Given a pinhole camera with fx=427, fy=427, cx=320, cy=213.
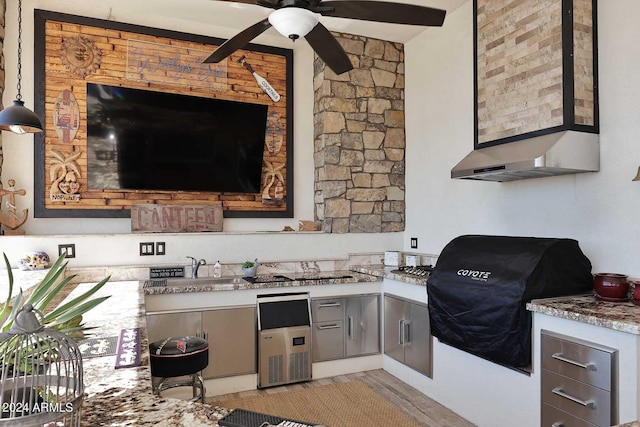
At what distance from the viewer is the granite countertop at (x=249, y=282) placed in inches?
134

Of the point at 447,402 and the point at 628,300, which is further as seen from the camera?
the point at 447,402

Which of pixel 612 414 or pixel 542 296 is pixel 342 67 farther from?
pixel 612 414

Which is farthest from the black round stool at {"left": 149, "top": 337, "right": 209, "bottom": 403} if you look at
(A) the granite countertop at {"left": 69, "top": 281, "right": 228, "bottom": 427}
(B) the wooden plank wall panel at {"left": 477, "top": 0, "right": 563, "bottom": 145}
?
(B) the wooden plank wall panel at {"left": 477, "top": 0, "right": 563, "bottom": 145}

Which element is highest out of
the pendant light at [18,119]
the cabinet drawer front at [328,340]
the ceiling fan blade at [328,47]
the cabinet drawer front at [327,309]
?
the ceiling fan blade at [328,47]

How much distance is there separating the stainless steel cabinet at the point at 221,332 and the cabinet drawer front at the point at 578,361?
87.5 inches

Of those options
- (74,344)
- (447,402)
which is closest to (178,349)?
(74,344)

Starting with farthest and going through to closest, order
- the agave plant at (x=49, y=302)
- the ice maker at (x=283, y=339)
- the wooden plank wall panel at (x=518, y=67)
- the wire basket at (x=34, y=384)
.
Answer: the ice maker at (x=283, y=339) → the wooden plank wall panel at (x=518, y=67) → the agave plant at (x=49, y=302) → the wire basket at (x=34, y=384)

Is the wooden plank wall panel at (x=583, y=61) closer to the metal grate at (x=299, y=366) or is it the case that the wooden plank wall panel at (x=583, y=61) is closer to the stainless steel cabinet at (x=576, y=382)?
the stainless steel cabinet at (x=576, y=382)

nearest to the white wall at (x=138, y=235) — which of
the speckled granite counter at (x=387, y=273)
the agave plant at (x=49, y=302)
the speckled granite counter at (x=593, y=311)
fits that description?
the speckled granite counter at (x=387, y=273)

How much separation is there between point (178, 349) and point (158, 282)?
1.54 metres

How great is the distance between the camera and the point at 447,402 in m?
3.23

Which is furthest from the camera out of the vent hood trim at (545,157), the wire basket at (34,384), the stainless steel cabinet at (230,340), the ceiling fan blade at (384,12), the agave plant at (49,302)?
the stainless steel cabinet at (230,340)

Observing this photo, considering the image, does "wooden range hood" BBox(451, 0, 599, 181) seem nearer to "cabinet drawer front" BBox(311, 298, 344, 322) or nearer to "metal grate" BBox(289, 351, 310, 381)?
"cabinet drawer front" BBox(311, 298, 344, 322)

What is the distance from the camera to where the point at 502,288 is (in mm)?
2629
